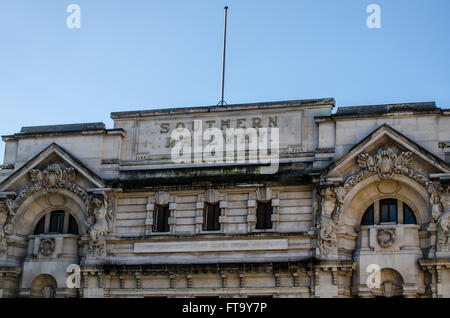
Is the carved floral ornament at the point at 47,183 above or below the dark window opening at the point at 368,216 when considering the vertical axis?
above

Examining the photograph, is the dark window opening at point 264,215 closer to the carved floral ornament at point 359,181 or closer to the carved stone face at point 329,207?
the carved floral ornament at point 359,181

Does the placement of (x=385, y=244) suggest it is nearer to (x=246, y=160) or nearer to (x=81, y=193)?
(x=246, y=160)

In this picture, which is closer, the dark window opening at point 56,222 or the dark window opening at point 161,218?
the dark window opening at point 161,218

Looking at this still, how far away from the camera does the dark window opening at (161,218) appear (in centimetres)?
4175

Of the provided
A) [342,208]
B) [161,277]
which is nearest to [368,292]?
[342,208]

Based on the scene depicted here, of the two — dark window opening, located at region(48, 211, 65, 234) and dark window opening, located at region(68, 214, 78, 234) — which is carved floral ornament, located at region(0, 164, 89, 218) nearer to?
dark window opening, located at region(48, 211, 65, 234)

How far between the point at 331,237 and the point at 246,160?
5742mm

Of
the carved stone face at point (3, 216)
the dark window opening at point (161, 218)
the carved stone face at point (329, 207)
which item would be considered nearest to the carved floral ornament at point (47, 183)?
the carved stone face at point (3, 216)

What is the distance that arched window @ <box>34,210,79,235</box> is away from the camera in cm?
4328

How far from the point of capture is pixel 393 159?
38562mm

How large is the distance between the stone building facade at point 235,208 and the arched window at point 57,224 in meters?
0.07

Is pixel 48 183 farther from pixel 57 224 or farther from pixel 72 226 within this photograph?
pixel 72 226
